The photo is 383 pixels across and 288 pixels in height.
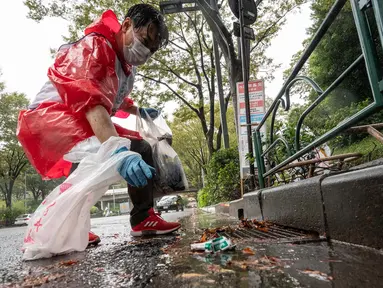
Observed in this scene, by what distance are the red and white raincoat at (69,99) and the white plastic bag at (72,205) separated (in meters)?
0.29

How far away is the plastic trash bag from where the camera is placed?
2965mm

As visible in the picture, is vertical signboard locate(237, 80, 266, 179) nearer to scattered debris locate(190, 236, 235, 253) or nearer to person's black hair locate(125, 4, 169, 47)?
person's black hair locate(125, 4, 169, 47)

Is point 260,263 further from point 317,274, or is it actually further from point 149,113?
point 149,113

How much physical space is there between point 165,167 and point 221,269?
1.70 meters

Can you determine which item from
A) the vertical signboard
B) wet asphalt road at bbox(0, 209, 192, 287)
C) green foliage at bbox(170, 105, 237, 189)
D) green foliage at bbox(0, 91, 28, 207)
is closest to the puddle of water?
wet asphalt road at bbox(0, 209, 192, 287)

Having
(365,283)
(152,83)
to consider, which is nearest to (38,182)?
(152,83)

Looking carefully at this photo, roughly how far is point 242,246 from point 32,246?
4.69 ft

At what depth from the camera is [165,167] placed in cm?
299

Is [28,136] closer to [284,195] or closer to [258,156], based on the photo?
[284,195]

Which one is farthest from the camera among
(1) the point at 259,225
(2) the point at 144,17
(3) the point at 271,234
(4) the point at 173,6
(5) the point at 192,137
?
(5) the point at 192,137

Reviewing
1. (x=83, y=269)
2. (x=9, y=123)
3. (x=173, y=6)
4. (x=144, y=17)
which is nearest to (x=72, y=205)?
(x=83, y=269)

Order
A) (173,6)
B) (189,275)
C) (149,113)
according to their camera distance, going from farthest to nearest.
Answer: (173,6) → (149,113) → (189,275)

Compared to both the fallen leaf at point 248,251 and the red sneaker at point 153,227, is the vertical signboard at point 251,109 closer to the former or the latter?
the red sneaker at point 153,227

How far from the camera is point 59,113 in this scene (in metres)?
2.32
